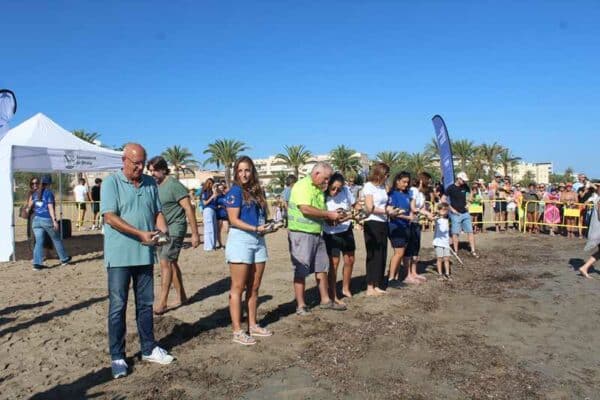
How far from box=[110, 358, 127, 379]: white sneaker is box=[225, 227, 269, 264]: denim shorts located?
50.5 inches

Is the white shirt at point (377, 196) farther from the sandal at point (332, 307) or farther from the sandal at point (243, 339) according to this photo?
the sandal at point (243, 339)

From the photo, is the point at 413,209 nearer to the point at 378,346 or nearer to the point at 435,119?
the point at 378,346

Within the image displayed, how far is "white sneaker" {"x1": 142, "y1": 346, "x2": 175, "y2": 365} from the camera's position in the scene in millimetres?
4109

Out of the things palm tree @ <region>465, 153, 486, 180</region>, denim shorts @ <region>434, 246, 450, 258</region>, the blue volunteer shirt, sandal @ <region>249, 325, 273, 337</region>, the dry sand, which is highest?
palm tree @ <region>465, 153, 486, 180</region>

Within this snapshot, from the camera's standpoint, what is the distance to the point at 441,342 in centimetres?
466

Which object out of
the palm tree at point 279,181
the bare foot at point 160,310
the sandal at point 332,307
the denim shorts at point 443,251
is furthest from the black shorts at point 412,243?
the palm tree at point 279,181

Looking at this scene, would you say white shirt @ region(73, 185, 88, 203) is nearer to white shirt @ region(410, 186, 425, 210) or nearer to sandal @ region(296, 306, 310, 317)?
white shirt @ region(410, 186, 425, 210)

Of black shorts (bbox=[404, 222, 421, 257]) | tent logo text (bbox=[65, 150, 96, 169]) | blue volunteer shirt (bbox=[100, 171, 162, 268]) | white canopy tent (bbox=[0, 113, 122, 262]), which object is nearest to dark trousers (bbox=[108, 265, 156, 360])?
blue volunteer shirt (bbox=[100, 171, 162, 268])

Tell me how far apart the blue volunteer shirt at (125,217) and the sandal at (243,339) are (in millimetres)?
1252

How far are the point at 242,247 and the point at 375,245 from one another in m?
2.49

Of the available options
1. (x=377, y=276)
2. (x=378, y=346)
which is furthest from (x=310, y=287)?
(x=378, y=346)

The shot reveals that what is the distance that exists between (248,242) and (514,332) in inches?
122

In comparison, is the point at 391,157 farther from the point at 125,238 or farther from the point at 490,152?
the point at 125,238

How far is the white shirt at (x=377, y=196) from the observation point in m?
6.27
